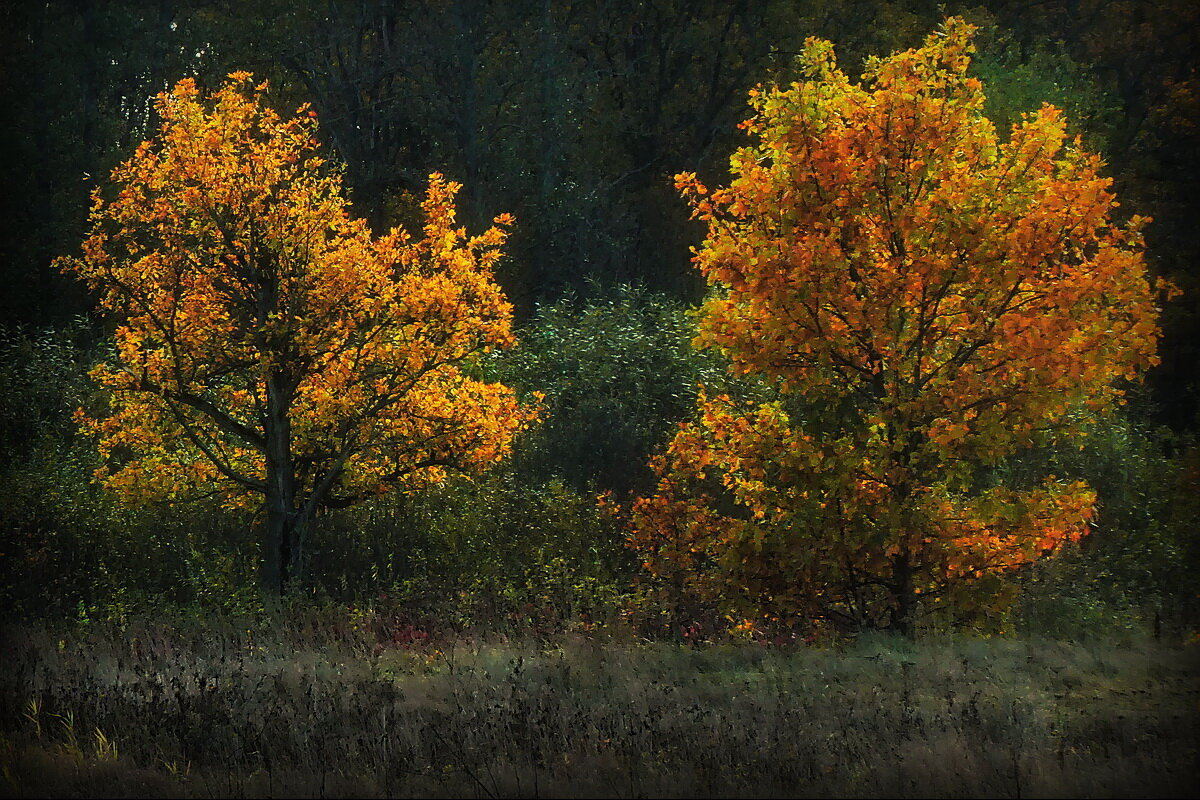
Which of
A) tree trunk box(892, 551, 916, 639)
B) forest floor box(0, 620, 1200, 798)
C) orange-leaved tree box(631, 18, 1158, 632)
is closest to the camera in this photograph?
forest floor box(0, 620, 1200, 798)

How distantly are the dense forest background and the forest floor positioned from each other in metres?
1.96

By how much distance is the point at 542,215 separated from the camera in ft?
112

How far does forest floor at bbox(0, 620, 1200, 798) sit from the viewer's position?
22.3 feet

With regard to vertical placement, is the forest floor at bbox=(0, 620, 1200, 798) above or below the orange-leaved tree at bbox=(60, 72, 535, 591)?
below

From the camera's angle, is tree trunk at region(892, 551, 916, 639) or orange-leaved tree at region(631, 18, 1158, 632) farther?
tree trunk at region(892, 551, 916, 639)

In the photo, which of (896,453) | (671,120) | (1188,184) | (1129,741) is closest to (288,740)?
(1129,741)

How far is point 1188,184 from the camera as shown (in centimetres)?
2097

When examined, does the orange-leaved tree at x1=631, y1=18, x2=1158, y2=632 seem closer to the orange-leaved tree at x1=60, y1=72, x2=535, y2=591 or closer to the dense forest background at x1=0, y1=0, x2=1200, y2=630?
the dense forest background at x1=0, y1=0, x2=1200, y2=630

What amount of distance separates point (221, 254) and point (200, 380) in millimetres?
1421

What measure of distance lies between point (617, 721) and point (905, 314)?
4.64 m

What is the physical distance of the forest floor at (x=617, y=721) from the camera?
6.80 metres

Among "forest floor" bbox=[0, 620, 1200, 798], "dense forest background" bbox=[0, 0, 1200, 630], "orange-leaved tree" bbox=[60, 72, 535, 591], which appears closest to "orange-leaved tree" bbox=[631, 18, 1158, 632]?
"forest floor" bbox=[0, 620, 1200, 798]

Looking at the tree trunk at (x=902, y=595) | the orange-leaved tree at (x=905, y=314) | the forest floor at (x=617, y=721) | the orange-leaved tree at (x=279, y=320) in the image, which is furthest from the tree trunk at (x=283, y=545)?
the tree trunk at (x=902, y=595)

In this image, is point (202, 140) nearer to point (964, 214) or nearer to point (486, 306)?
point (486, 306)
